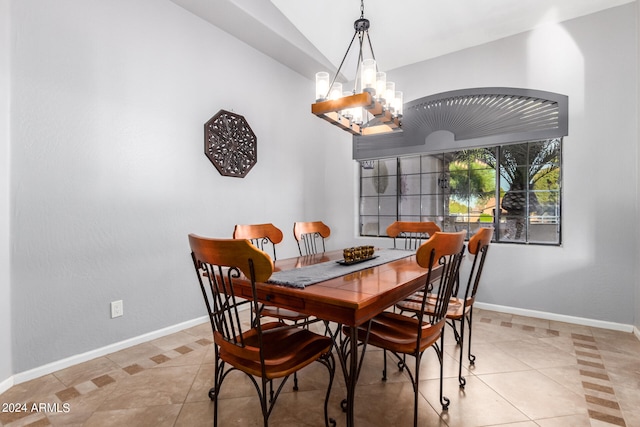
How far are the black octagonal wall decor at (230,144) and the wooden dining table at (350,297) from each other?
1978mm

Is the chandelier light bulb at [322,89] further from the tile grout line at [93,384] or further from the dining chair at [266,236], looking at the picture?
the tile grout line at [93,384]

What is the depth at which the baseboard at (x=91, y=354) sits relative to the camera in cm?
202

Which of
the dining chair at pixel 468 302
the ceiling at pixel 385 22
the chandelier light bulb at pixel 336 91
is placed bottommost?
the dining chair at pixel 468 302

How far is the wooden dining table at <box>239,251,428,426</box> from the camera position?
4.16ft

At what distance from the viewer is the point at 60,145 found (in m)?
2.18

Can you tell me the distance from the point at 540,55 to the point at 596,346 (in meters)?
2.76

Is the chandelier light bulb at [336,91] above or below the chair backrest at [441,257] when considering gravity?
above

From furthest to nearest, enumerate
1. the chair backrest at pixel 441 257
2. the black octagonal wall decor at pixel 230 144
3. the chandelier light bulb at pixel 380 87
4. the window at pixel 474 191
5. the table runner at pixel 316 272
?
the window at pixel 474 191 < the black octagonal wall decor at pixel 230 144 < the chandelier light bulb at pixel 380 87 < the table runner at pixel 316 272 < the chair backrest at pixel 441 257

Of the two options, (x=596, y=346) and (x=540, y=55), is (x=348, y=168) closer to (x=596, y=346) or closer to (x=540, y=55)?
(x=540, y=55)

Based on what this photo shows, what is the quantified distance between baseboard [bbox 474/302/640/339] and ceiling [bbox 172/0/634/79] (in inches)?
114

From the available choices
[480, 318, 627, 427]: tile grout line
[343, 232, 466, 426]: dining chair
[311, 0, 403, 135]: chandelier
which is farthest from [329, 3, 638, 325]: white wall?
[343, 232, 466, 426]: dining chair

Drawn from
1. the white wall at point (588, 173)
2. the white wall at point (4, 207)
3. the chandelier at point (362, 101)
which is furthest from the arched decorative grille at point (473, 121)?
the white wall at point (4, 207)

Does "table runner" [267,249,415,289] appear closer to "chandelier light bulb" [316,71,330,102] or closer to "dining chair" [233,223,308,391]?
"dining chair" [233,223,308,391]

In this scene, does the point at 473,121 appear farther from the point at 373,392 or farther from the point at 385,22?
the point at 373,392
